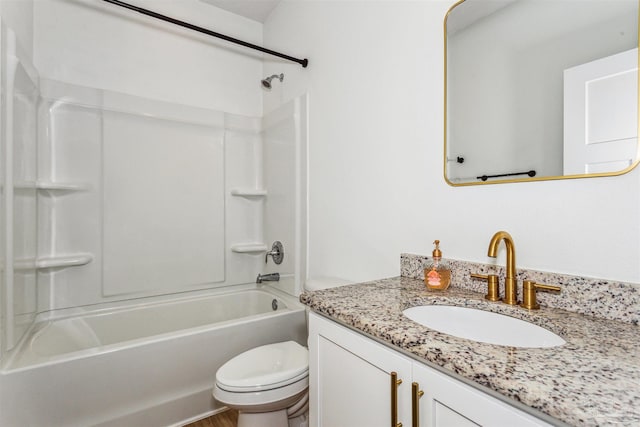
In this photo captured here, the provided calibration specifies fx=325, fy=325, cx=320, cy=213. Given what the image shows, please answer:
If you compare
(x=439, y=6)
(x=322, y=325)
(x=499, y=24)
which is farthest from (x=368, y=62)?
(x=322, y=325)

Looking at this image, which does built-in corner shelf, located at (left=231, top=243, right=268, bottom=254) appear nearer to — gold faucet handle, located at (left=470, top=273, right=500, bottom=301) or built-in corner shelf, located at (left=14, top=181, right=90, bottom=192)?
built-in corner shelf, located at (left=14, top=181, right=90, bottom=192)

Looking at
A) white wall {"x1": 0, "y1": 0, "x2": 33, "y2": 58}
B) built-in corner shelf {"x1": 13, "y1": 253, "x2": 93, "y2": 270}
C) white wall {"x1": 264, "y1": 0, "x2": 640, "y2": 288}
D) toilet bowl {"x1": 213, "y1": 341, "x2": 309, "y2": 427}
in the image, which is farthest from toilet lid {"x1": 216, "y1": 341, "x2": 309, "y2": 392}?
white wall {"x1": 0, "y1": 0, "x2": 33, "y2": 58}

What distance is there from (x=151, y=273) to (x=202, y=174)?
2.63ft

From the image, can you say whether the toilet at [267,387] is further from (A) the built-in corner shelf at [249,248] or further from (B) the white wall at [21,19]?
(B) the white wall at [21,19]

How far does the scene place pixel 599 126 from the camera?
889mm

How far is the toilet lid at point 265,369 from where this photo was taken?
1.33m

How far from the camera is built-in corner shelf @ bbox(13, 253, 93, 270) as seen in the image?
1790mm

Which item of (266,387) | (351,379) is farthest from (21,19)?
(351,379)

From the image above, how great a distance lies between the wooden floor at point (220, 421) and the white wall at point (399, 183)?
37.5 inches

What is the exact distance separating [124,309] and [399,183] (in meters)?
1.93

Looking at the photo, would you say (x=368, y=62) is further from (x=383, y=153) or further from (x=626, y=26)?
(x=626, y=26)

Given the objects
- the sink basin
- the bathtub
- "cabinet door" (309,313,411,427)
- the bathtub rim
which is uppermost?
the sink basin

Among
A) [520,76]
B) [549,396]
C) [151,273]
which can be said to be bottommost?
[151,273]

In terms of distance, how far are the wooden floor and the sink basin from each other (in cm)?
138
